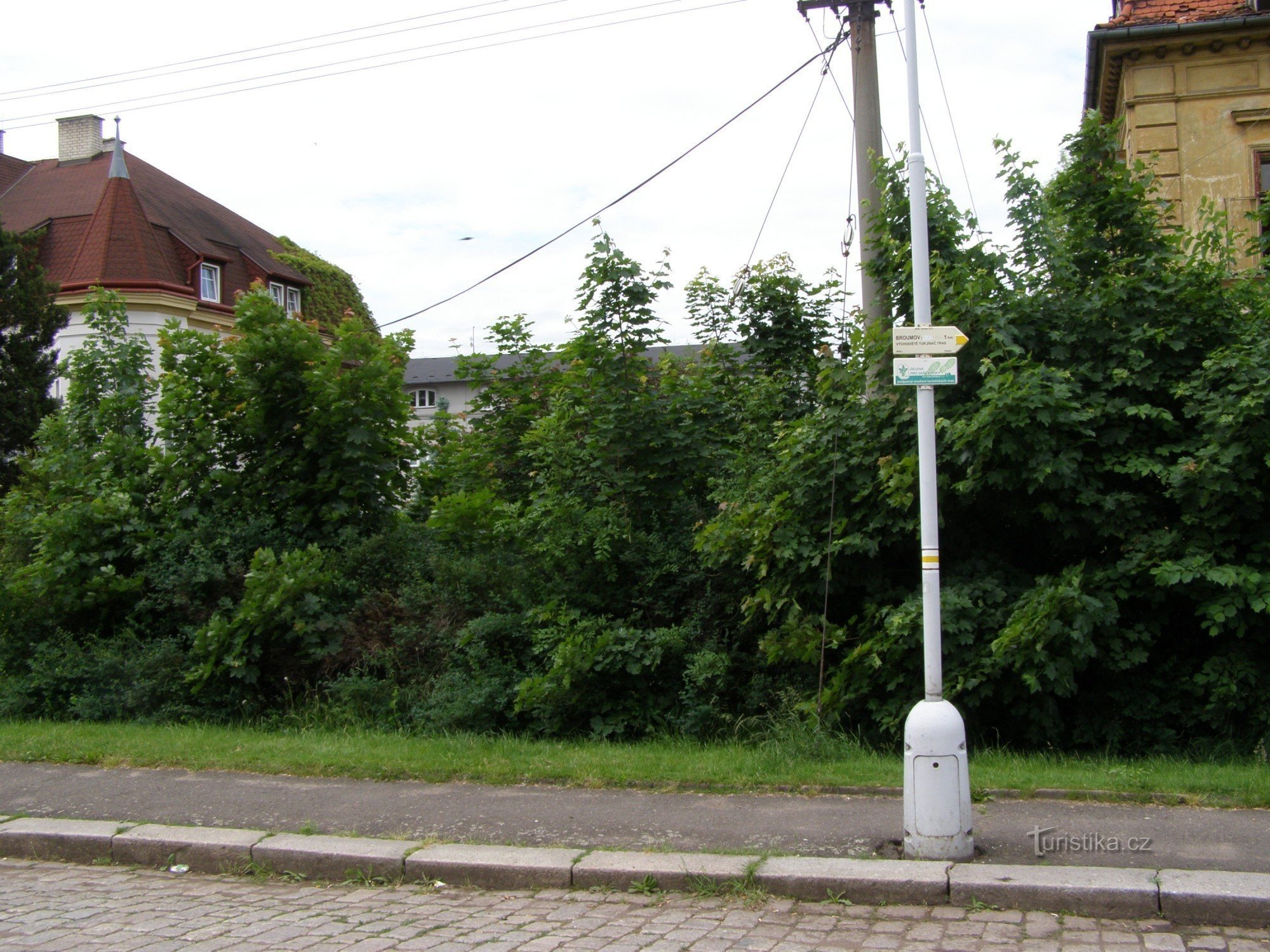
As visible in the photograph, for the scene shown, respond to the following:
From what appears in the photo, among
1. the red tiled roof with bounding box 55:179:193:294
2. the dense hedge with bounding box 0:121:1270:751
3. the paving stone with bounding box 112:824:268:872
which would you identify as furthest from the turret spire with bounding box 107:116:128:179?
the paving stone with bounding box 112:824:268:872

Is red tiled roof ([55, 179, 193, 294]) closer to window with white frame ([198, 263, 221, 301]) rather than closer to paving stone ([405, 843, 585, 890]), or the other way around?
window with white frame ([198, 263, 221, 301])

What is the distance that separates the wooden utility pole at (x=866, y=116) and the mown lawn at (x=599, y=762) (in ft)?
13.3

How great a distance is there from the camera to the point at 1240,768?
24.5 ft

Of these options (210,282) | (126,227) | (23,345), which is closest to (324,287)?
(210,282)

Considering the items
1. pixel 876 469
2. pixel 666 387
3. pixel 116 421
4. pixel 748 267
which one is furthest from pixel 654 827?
pixel 116 421

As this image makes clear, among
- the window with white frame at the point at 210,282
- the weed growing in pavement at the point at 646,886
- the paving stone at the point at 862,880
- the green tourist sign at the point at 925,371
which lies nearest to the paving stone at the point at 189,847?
the weed growing in pavement at the point at 646,886

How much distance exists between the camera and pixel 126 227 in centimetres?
3488

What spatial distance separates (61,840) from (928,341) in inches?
253

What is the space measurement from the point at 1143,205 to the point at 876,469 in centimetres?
335

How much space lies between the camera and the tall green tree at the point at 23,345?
76.1ft

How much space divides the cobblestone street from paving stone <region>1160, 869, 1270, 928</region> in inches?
3.1

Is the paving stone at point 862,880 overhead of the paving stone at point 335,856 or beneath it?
overhead

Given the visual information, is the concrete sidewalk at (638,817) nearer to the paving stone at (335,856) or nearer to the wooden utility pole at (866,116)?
the paving stone at (335,856)

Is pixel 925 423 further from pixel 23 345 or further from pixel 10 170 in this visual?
pixel 10 170
